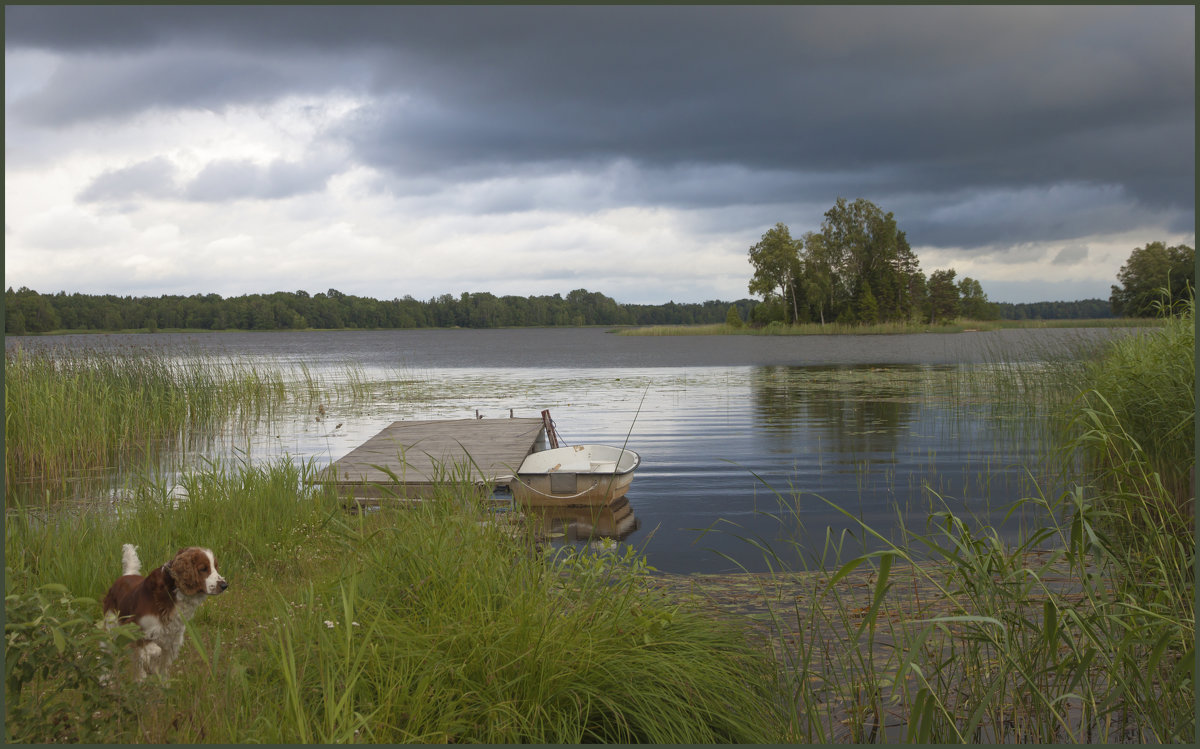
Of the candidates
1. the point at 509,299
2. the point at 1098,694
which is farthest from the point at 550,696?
the point at 509,299

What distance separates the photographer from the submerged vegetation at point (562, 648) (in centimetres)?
327

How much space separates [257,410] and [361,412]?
9.49ft

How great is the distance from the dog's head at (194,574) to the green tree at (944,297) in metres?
104

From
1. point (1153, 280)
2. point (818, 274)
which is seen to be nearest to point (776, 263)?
point (818, 274)

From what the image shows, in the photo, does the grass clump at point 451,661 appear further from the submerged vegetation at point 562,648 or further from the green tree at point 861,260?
the green tree at point 861,260

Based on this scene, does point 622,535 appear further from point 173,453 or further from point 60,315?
point 60,315

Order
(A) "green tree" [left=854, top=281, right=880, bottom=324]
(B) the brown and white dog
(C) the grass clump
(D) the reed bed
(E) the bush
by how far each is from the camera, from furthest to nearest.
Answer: (A) "green tree" [left=854, top=281, right=880, bottom=324] → (D) the reed bed → (B) the brown and white dog → (C) the grass clump → (E) the bush

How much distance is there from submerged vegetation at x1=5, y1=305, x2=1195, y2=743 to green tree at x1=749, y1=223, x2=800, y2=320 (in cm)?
8368

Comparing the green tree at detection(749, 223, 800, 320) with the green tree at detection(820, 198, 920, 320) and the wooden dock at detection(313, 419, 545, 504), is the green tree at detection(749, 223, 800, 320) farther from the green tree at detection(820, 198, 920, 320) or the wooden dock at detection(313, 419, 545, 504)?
the wooden dock at detection(313, 419, 545, 504)

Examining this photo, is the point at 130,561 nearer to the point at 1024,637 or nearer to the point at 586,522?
the point at 1024,637

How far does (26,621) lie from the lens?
304 cm

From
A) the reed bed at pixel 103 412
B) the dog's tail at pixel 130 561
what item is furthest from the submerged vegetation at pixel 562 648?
the reed bed at pixel 103 412

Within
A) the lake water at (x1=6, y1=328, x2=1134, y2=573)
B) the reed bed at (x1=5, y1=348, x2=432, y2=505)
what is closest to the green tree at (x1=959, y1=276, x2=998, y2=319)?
the lake water at (x1=6, y1=328, x2=1134, y2=573)

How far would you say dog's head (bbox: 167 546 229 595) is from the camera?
Result: 4.08 m
